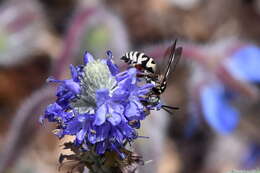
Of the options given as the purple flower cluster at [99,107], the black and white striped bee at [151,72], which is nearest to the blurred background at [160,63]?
the black and white striped bee at [151,72]

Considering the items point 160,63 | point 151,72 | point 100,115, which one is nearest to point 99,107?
point 100,115

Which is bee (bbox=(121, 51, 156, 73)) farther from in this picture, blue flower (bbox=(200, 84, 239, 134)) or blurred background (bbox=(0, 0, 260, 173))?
blue flower (bbox=(200, 84, 239, 134))

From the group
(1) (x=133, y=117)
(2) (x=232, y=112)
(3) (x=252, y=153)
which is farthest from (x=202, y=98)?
(1) (x=133, y=117)

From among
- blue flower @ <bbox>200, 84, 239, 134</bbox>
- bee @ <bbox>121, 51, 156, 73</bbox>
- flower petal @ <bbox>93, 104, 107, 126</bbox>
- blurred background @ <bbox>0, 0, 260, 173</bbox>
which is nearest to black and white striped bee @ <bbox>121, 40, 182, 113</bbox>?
bee @ <bbox>121, 51, 156, 73</bbox>

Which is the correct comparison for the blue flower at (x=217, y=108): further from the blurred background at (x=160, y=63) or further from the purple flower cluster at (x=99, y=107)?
the purple flower cluster at (x=99, y=107)

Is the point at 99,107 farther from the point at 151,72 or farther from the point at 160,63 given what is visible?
the point at 160,63

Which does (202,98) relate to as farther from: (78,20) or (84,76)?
(84,76)
